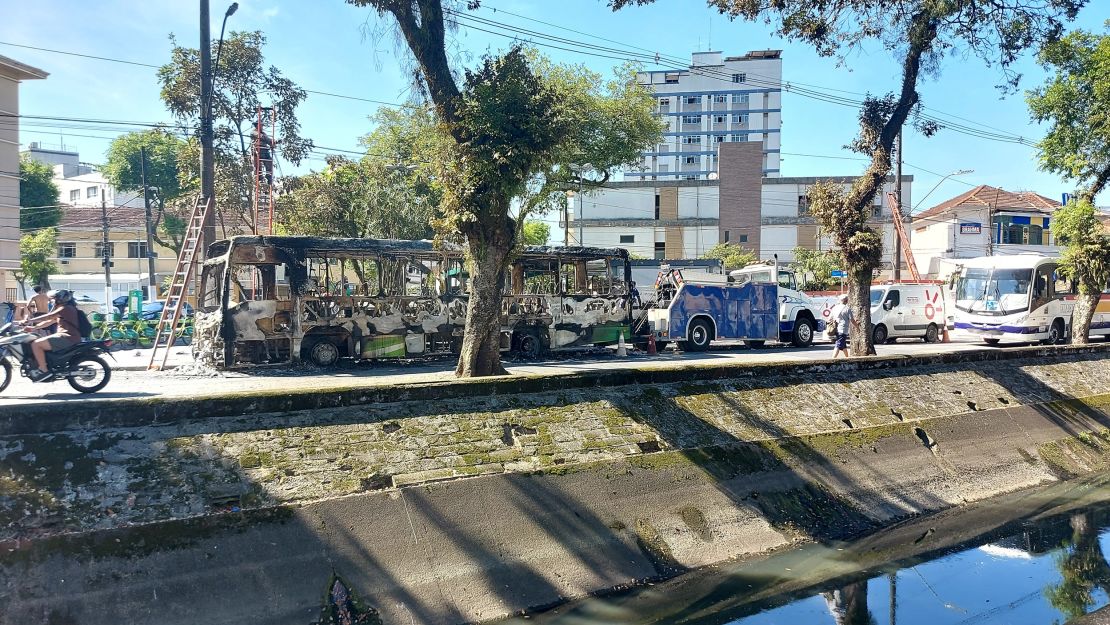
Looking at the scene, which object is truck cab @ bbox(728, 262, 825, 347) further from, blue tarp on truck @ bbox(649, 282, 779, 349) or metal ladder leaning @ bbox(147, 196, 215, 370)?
metal ladder leaning @ bbox(147, 196, 215, 370)

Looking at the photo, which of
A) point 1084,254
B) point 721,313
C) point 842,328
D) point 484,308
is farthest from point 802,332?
point 484,308

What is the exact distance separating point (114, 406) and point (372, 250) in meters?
10.8

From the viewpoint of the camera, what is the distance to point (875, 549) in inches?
357

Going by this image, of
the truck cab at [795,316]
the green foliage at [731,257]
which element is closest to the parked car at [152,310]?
the truck cab at [795,316]

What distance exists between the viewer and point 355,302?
56.7 ft

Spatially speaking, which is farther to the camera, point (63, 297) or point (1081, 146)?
point (1081, 146)

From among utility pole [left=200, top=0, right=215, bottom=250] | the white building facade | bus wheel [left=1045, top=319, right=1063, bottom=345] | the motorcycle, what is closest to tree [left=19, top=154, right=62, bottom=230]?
utility pole [left=200, top=0, right=215, bottom=250]

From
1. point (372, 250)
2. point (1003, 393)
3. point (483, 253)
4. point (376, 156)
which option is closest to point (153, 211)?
point (376, 156)

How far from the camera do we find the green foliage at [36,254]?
137ft

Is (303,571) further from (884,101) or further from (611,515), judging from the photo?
(884,101)

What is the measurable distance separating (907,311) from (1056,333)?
14.8ft

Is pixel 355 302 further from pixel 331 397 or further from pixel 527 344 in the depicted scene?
pixel 331 397

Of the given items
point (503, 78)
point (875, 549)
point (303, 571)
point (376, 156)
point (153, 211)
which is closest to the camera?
point (303, 571)

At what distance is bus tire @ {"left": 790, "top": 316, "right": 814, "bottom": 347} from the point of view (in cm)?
2470
